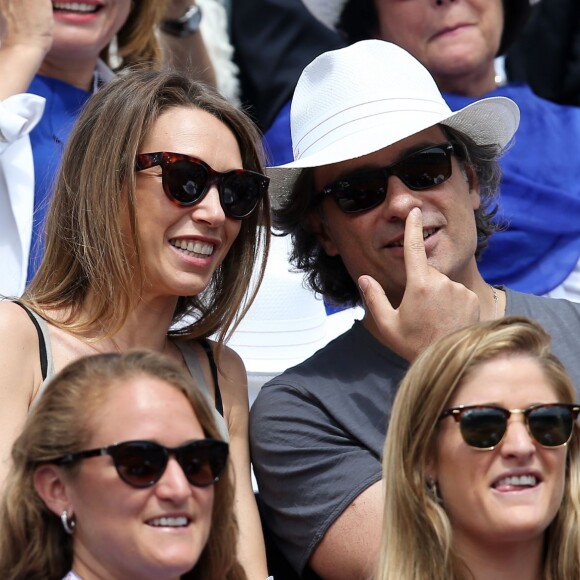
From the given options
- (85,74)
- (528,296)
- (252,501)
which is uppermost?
(85,74)

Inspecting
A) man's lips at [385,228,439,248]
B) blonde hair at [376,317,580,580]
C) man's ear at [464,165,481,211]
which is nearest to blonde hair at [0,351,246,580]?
blonde hair at [376,317,580,580]

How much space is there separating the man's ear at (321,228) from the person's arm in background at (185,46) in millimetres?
1197

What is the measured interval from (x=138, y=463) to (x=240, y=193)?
3.85 ft

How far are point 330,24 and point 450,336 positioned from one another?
2.48 meters

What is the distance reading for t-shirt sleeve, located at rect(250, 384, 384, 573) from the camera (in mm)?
3244

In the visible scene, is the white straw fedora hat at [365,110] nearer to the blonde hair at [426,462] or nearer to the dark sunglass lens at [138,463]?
the blonde hair at [426,462]

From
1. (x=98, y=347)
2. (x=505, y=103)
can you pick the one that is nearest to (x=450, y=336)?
(x=98, y=347)

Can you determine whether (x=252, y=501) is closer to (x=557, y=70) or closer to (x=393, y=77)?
(x=393, y=77)

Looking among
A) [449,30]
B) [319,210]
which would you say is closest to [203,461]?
[319,210]

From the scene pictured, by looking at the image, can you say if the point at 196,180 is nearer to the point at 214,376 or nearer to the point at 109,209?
the point at 109,209

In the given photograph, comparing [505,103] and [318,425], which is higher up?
[505,103]

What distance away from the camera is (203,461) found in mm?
2377

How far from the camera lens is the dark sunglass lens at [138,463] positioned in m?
2.30

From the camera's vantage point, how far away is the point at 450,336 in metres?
2.76
